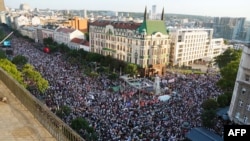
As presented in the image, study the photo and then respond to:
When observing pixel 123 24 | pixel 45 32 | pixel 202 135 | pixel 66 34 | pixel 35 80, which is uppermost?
pixel 123 24

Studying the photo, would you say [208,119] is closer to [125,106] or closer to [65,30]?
[125,106]

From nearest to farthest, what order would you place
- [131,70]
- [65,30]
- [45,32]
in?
1. [131,70]
2. [65,30]
3. [45,32]

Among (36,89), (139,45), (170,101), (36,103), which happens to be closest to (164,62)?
(139,45)

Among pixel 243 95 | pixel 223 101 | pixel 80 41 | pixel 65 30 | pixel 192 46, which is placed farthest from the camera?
pixel 65 30

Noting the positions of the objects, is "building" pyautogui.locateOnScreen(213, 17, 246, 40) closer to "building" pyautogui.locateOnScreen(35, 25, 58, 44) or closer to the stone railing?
"building" pyautogui.locateOnScreen(35, 25, 58, 44)

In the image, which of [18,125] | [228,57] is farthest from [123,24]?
[18,125]

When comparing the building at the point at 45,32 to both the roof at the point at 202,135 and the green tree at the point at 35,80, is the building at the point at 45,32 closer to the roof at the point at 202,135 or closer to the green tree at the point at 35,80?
the green tree at the point at 35,80
